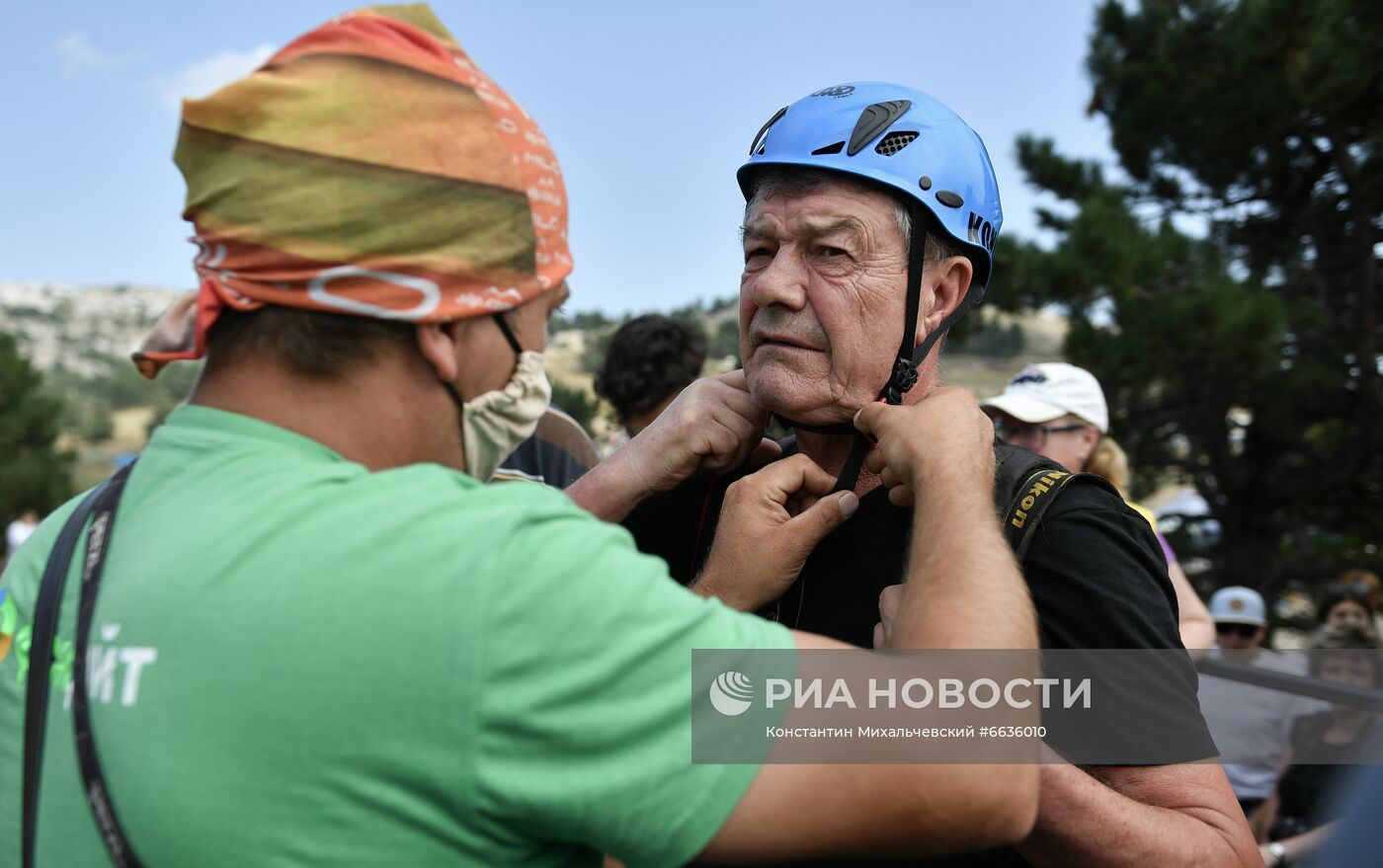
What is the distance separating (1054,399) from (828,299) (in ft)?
10.7

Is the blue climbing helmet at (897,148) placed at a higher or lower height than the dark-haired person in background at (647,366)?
higher

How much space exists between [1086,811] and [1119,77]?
1321cm

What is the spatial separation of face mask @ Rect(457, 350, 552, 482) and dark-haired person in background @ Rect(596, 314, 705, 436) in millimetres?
3810

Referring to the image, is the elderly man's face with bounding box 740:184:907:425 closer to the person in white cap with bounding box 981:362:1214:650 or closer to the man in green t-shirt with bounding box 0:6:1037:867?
the man in green t-shirt with bounding box 0:6:1037:867

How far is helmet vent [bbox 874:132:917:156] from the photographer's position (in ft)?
8.06

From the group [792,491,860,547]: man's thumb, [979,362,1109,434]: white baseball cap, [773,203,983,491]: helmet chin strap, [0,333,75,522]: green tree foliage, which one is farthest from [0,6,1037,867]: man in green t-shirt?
[0,333,75,522]: green tree foliage

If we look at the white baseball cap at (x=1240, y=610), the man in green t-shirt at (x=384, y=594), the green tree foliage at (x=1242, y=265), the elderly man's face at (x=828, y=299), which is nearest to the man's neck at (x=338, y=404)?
the man in green t-shirt at (x=384, y=594)

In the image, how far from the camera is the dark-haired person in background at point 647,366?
18.7 feet

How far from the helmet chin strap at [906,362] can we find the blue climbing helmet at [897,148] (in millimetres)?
30

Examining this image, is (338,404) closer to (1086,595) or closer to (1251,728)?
(1086,595)

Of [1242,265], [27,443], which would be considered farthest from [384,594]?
[27,443]

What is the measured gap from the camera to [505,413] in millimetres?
1755

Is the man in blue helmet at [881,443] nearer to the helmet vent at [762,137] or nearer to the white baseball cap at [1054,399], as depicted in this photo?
the helmet vent at [762,137]

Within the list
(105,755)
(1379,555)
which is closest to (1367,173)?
(1379,555)
